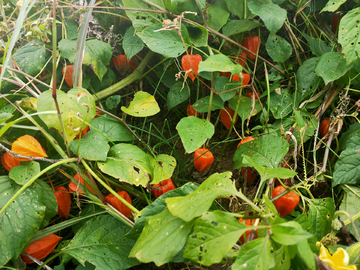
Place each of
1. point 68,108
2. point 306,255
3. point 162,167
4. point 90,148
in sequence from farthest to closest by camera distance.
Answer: point 162,167
point 90,148
point 68,108
point 306,255

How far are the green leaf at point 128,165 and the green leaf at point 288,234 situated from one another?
1.41 ft

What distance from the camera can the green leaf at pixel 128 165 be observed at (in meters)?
0.76

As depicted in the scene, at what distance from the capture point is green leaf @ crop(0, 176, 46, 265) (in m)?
0.68

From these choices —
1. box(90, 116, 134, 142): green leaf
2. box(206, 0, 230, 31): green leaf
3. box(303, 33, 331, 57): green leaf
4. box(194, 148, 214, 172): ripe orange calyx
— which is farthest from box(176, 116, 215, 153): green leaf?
box(303, 33, 331, 57): green leaf

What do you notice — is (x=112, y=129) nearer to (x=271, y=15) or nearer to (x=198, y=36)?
(x=198, y=36)

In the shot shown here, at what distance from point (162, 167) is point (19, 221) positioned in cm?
45

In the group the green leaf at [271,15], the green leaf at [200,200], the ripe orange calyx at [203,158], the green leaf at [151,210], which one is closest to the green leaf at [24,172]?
the green leaf at [151,210]

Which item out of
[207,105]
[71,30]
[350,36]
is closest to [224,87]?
[207,105]

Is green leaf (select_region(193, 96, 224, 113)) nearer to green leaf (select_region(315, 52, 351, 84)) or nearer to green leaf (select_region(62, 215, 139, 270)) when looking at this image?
green leaf (select_region(315, 52, 351, 84))

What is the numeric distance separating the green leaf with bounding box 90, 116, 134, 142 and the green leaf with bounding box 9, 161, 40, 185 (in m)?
0.24

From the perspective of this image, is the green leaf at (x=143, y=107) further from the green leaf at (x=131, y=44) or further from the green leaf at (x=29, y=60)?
the green leaf at (x=29, y=60)

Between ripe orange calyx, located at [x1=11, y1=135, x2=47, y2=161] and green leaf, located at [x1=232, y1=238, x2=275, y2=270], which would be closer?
green leaf, located at [x1=232, y1=238, x2=275, y2=270]

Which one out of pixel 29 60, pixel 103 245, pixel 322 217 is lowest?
pixel 103 245

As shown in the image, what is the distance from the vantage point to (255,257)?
0.45m
